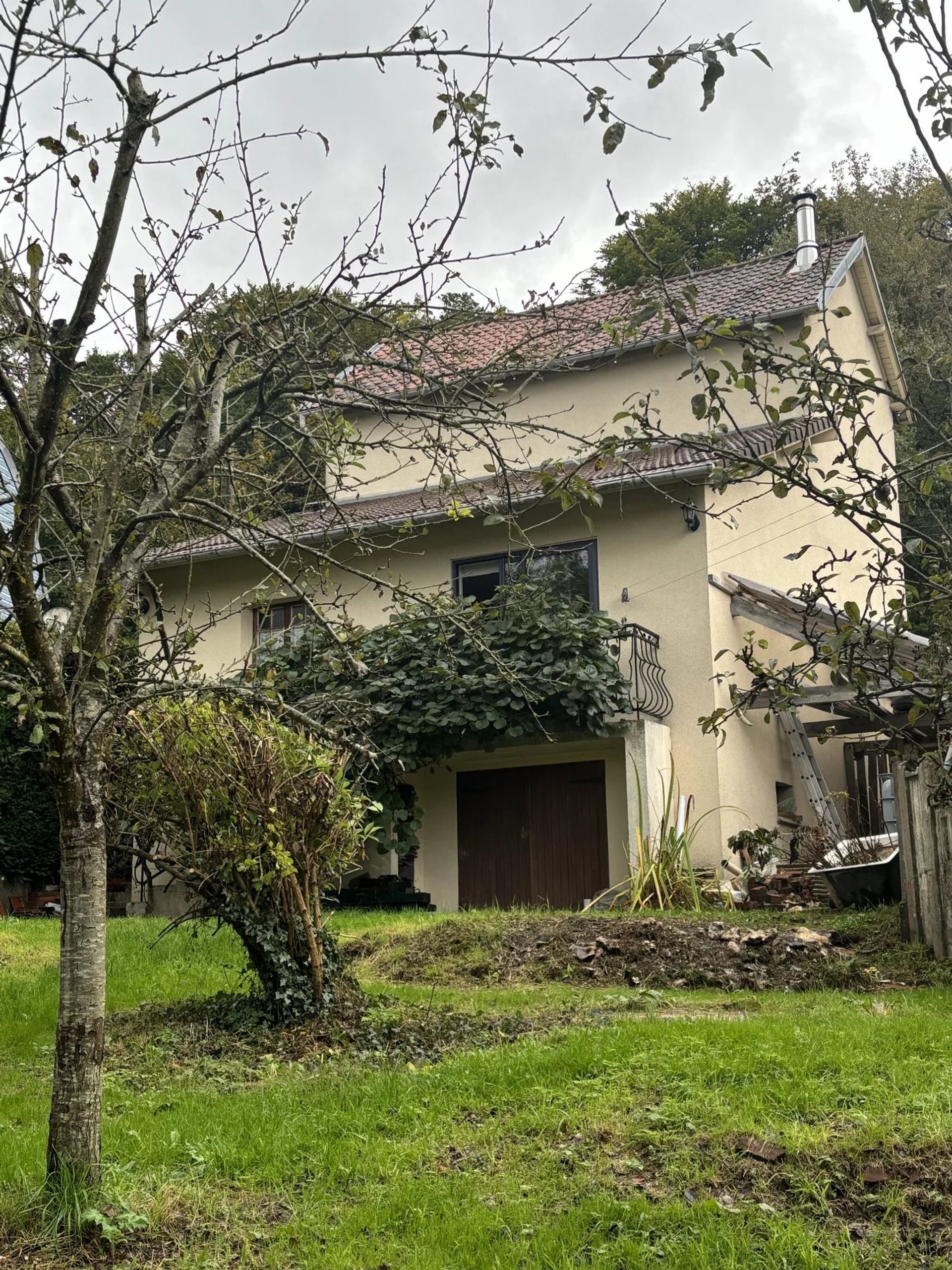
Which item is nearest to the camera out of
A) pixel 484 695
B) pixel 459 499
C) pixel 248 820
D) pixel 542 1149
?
pixel 542 1149

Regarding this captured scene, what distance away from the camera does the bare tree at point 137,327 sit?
434 cm

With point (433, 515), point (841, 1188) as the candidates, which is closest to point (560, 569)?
point (433, 515)

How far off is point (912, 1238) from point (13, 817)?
46.8 feet

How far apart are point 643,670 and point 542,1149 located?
986 cm

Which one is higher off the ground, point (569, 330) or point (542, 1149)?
point (569, 330)

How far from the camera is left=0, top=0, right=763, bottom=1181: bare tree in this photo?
14.2 ft

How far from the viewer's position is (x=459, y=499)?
594cm

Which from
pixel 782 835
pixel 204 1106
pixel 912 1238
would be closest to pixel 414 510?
pixel 782 835

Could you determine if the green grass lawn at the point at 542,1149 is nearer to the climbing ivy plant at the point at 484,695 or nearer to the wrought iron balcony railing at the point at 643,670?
the climbing ivy plant at the point at 484,695

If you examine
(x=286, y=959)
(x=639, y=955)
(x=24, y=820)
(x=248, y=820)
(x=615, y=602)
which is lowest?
(x=639, y=955)

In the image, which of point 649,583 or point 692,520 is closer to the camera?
point 692,520

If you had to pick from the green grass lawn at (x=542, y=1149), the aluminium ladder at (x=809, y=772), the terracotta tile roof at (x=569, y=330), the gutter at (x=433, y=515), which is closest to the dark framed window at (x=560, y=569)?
the gutter at (x=433, y=515)

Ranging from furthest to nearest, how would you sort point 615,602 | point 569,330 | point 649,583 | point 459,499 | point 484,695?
point 615,602, point 649,583, point 484,695, point 459,499, point 569,330

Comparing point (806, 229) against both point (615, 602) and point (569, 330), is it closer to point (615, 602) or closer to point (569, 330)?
point (615, 602)
